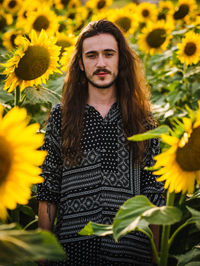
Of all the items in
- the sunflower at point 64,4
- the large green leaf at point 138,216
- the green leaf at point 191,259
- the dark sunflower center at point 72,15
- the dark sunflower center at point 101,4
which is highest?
the sunflower at point 64,4

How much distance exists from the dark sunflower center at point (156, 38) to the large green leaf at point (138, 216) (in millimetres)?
2735

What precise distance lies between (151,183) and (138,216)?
0.63m

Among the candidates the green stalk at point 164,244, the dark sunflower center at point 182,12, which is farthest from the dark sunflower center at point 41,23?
the green stalk at point 164,244

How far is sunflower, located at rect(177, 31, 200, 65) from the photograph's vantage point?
2.67 m

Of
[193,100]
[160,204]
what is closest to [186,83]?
[193,100]

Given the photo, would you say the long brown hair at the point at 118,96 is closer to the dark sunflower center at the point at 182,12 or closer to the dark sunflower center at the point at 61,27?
the dark sunflower center at the point at 61,27

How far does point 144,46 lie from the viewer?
3.54 meters

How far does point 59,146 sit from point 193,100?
1432mm

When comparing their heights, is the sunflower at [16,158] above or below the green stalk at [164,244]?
above

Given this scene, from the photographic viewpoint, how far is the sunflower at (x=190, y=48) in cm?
267

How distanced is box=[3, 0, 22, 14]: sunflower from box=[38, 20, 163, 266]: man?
9.87 feet

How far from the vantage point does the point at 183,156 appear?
0.92 m

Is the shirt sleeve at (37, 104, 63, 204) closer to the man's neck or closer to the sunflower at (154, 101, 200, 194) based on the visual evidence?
the man's neck

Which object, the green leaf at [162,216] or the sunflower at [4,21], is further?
the sunflower at [4,21]
